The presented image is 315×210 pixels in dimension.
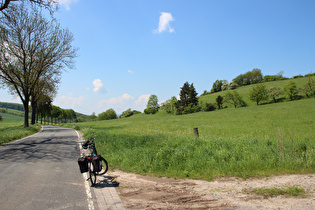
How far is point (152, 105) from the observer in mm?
117688

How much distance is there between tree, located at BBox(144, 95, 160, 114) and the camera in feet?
373

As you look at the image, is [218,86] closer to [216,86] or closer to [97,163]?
[216,86]

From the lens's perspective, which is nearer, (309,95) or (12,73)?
(12,73)

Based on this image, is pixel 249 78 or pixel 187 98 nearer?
pixel 187 98

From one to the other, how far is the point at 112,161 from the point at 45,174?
98.7 inches

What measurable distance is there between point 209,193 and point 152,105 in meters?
113

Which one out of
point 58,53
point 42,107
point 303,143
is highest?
point 58,53

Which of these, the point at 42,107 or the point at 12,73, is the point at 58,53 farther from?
the point at 42,107

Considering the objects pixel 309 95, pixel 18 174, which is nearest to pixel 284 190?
pixel 18 174

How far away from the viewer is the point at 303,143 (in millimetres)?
8078

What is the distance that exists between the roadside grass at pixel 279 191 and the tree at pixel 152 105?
354 ft

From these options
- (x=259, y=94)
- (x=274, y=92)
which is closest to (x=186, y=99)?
(x=259, y=94)

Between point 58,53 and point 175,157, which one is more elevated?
point 58,53

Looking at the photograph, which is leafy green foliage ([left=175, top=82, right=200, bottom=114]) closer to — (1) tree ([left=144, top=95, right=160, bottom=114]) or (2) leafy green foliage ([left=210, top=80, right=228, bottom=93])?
(1) tree ([left=144, top=95, right=160, bottom=114])
